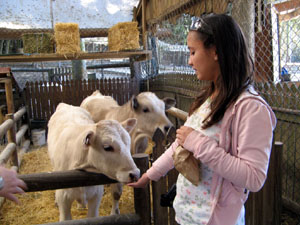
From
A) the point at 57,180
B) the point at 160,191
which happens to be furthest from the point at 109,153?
the point at 160,191

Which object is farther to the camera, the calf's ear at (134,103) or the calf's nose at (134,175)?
the calf's ear at (134,103)

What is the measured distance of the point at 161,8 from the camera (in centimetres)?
693

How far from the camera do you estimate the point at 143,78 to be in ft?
30.2

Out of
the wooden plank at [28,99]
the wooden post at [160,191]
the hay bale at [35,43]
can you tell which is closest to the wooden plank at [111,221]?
the wooden post at [160,191]

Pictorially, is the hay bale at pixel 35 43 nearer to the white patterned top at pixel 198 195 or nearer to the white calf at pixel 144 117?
the white calf at pixel 144 117

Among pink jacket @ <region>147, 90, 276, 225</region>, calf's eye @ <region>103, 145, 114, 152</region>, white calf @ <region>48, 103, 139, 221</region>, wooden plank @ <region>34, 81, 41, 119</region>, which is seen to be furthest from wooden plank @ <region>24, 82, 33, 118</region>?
pink jacket @ <region>147, 90, 276, 225</region>

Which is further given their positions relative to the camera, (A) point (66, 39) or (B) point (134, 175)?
(A) point (66, 39)

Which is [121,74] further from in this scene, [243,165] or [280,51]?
[243,165]

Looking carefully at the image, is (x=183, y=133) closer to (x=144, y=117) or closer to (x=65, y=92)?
(x=144, y=117)

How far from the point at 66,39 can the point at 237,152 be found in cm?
646

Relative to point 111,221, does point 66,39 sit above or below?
above

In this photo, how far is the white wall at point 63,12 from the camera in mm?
9070

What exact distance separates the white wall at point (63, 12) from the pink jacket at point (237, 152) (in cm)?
911

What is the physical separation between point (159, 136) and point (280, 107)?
157cm
